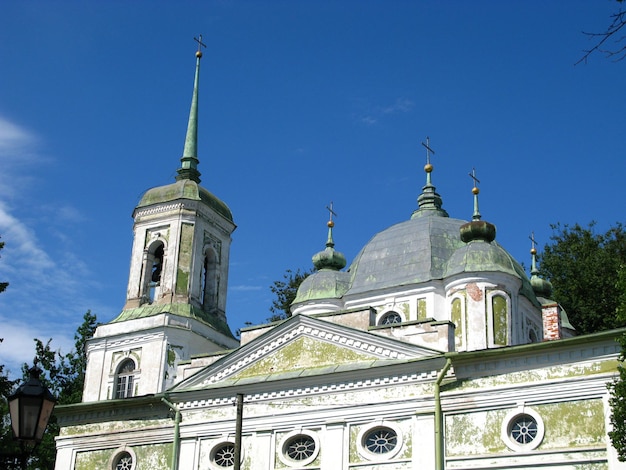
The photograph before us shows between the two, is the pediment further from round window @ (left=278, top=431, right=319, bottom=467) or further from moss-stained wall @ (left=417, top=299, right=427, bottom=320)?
moss-stained wall @ (left=417, top=299, right=427, bottom=320)

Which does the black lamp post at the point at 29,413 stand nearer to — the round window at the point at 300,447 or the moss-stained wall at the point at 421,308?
the round window at the point at 300,447

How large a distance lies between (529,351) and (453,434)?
2.39 metres

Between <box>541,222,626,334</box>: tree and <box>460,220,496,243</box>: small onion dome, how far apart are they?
8.31m

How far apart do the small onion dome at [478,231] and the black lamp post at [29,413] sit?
1879 centimetres

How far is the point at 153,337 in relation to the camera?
27.6 meters

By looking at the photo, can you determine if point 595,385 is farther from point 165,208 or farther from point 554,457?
point 165,208

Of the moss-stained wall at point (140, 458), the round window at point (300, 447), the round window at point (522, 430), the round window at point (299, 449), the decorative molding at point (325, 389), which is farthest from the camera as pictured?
the moss-stained wall at point (140, 458)

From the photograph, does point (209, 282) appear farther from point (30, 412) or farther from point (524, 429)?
point (30, 412)

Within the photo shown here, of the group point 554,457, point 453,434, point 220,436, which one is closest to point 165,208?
point 220,436

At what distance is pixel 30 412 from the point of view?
8.90 m

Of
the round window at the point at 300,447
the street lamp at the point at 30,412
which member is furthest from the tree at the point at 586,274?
the street lamp at the point at 30,412

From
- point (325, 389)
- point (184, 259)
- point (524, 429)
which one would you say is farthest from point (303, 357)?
point (184, 259)

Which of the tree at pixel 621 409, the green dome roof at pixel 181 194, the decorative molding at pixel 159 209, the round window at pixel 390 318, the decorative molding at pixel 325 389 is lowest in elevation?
the tree at pixel 621 409

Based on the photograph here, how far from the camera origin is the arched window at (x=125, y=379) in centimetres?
2762
